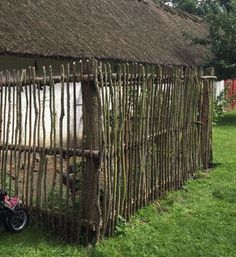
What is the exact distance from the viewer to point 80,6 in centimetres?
1347

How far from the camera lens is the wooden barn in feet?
15.6

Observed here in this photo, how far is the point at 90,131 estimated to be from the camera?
466 centimetres

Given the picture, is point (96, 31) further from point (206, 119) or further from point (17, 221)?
point (17, 221)

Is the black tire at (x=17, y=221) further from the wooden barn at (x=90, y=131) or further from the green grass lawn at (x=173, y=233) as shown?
the wooden barn at (x=90, y=131)

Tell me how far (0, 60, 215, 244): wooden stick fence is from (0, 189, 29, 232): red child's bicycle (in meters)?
0.20

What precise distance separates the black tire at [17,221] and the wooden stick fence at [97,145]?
0.17m

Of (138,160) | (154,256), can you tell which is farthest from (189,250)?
(138,160)

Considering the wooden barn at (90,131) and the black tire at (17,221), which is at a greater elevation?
the wooden barn at (90,131)

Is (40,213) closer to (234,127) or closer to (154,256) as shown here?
(154,256)

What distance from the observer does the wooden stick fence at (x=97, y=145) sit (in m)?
4.71

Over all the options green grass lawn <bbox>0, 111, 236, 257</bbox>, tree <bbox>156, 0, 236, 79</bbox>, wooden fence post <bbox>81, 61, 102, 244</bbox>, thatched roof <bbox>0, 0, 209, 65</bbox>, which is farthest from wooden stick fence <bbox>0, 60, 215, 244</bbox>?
tree <bbox>156, 0, 236, 79</bbox>

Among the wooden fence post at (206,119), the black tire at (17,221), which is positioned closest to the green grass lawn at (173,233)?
the black tire at (17,221)

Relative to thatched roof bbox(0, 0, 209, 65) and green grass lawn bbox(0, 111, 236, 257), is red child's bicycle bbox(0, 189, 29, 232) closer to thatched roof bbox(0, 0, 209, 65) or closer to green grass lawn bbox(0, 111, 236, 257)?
green grass lawn bbox(0, 111, 236, 257)

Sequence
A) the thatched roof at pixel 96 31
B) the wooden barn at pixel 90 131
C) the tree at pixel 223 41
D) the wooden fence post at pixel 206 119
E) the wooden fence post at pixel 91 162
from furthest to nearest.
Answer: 1. the tree at pixel 223 41
2. the thatched roof at pixel 96 31
3. the wooden fence post at pixel 206 119
4. the wooden barn at pixel 90 131
5. the wooden fence post at pixel 91 162
